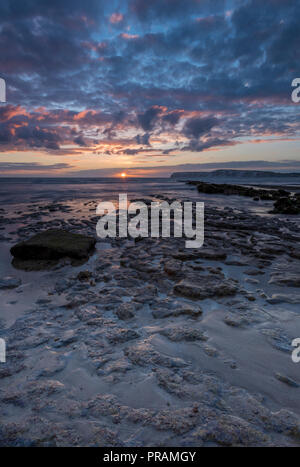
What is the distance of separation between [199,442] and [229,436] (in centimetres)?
23

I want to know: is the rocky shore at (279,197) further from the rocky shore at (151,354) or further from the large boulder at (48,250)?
the large boulder at (48,250)

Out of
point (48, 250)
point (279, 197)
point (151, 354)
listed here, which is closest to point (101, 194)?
point (279, 197)

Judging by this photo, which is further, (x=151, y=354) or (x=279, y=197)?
(x=279, y=197)

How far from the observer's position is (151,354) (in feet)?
8.52

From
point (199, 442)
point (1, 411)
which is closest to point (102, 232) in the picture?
point (1, 411)

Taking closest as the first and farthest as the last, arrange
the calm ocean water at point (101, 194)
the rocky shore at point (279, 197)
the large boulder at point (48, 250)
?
the large boulder at point (48, 250)
the rocky shore at point (279, 197)
the calm ocean water at point (101, 194)

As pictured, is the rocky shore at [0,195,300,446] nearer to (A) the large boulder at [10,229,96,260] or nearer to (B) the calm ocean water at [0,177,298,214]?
(A) the large boulder at [10,229,96,260]

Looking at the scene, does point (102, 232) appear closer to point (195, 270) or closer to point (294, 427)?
point (195, 270)

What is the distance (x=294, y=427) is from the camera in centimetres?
178

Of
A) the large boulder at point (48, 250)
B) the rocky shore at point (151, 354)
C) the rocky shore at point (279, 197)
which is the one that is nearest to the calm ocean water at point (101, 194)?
the rocky shore at point (279, 197)

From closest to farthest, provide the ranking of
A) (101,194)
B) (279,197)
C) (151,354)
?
(151,354), (279,197), (101,194)

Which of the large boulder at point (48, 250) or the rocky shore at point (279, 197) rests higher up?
the rocky shore at point (279, 197)

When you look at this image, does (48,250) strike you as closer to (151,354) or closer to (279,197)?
(151,354)

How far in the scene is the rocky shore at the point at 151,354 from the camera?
1.79 metres
